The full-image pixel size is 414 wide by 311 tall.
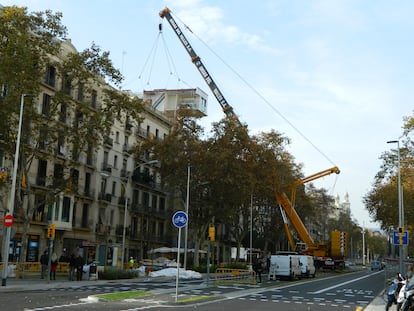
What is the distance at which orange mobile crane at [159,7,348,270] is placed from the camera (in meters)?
53.8

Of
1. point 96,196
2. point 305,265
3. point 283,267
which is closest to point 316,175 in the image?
point 305,265

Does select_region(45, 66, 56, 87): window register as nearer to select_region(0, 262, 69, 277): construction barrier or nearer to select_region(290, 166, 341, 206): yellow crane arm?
select_region(0, 262, 69, 277): construction barrier

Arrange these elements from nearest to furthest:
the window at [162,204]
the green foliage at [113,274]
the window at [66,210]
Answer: the green foliage at [113,274] → the window at [66,210] → the window at [162,204]

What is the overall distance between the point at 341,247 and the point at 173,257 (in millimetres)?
21446

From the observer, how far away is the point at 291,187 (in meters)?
55.0

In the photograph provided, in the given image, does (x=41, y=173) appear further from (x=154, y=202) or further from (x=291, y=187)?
(x=291, y=187)

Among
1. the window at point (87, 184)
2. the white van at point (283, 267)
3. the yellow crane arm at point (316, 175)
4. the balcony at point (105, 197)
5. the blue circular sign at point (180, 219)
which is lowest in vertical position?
the white van at point (283, 267)

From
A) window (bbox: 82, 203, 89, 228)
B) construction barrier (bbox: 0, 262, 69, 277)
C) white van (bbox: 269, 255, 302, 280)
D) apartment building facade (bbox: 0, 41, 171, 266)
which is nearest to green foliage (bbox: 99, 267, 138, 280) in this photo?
construction barrier (bbox: 0, 262, 69, 277)

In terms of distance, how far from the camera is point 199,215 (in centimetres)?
5222

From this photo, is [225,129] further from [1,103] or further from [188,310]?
[188,310]

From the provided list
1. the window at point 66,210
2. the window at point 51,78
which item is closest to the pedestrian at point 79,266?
the window at point 66,210

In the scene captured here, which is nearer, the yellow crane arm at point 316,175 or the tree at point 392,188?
the tree at point 392,188

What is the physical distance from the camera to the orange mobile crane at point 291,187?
53750 millimetres

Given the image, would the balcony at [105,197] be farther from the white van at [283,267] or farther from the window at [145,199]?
the white van at [283,267]
